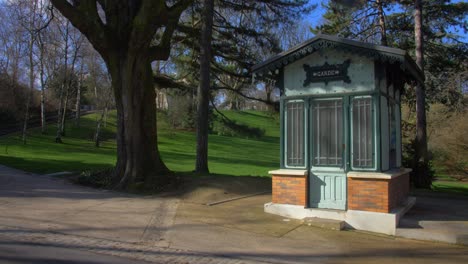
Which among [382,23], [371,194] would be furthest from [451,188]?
[371,194]

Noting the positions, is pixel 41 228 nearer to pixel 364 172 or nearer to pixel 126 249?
pixel 126 249

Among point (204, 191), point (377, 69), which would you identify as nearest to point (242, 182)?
point (204, 191)

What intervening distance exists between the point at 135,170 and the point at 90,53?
28.8 m

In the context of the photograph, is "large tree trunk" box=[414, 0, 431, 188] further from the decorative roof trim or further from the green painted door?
the green painted door

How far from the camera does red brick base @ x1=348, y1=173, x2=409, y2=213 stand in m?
8.81

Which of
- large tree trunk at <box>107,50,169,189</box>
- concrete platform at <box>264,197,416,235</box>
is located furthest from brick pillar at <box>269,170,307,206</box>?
large tree trunk at <box>107,50,169,189</box>

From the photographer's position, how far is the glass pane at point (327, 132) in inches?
379

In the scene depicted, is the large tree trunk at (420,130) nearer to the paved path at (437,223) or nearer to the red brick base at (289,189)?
the paved path at (437,223)

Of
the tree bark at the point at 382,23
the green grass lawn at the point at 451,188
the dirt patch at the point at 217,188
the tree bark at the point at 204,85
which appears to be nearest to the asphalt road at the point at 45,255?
the dirt patch at the point at 217,188

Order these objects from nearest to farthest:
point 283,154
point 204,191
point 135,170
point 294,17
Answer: point 283,154
point 204,191
point 135,170
point 294,17

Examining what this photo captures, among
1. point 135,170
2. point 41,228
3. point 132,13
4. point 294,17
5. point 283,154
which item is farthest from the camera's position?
point 294,17

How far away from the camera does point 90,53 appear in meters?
39.6

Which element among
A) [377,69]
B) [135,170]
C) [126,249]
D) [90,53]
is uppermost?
[90,53]

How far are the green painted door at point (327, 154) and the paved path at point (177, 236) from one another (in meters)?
0.87
